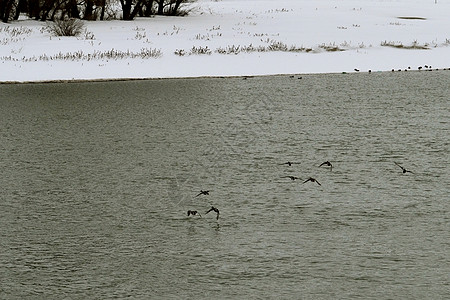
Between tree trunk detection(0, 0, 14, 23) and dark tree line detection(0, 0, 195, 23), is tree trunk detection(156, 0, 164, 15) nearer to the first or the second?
dark tree line detection(0, 0, 195, 23)

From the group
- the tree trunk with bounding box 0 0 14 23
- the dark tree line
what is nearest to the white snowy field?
the tree trunk with bounding box 0 0 14 23

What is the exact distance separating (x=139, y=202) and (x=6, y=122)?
286 inches

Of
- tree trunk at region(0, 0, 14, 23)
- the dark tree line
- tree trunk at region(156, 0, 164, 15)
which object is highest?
tree trunk at region(156, 0, 164, 15)

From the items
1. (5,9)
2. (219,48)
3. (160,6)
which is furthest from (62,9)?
(219,48)

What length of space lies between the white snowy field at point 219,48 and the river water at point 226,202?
8.40 metres

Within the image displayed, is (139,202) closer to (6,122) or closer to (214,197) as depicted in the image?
(214,197)

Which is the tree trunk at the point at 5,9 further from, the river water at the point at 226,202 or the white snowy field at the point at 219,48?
the river water at the point at 226,202

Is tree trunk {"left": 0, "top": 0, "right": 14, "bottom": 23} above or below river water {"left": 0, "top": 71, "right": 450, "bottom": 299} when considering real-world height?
above

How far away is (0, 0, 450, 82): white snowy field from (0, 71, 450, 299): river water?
331 inches

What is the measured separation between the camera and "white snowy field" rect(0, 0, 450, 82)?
2561 centimetres

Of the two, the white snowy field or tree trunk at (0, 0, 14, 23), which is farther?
tree trunk at (0, 0, 14, 23)

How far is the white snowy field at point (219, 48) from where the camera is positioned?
25.6 meters

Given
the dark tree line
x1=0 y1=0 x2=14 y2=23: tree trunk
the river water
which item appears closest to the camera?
the river water

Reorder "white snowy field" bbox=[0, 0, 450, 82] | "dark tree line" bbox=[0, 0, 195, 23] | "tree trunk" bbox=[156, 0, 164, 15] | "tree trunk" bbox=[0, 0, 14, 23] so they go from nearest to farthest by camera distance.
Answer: "white snowy field" bbox=[0, 0, 450, 82] < "tree trunk" bbox=[0, 0, 14, 23] < "dark tree line" bbox=[0, 0, 195, 23] < "tree trunk" bbox=[156, 0, 164, 15]
